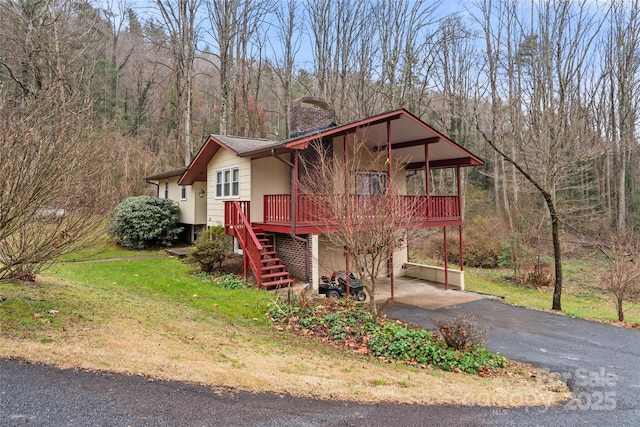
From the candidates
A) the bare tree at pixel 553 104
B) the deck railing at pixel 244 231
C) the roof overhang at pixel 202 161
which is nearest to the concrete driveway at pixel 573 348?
the bare tree at pixel 553 104

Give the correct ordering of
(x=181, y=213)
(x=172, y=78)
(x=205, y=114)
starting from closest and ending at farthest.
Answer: (x=181, y=213) < (x=172, y=78) < (x=205, y=114)

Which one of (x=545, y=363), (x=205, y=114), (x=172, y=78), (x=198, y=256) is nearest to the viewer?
(x=545, y=363)

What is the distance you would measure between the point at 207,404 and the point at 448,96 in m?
Result: 23.2

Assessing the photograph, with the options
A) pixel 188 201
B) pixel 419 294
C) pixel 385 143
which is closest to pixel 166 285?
pixel 419 294

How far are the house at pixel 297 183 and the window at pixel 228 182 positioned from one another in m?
0.04

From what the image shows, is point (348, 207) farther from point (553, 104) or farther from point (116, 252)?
point (116, 252)

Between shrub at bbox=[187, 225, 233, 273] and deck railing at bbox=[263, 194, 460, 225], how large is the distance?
5.76ft

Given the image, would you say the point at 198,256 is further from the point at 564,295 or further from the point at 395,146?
the point at 564,295

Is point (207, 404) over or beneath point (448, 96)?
beneath

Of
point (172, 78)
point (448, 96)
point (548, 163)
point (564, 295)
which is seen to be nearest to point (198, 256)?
point (548, 163)

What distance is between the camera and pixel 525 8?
15711 millimetres

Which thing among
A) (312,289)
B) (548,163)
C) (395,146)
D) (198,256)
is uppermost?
(395,146)

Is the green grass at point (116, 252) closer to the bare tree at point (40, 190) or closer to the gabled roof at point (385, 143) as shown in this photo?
the gabled roof at point (385, 143)

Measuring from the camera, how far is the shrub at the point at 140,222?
1642 cm
